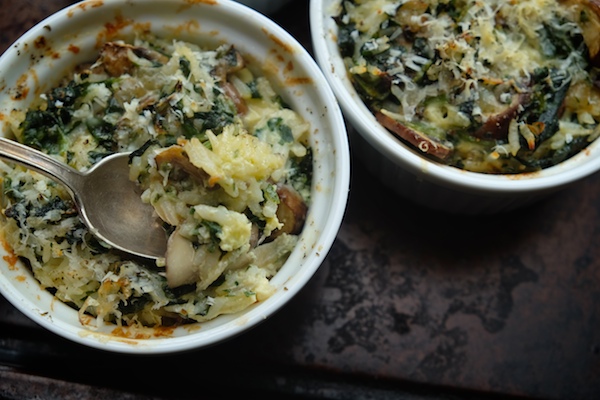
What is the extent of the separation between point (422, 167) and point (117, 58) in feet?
3.18

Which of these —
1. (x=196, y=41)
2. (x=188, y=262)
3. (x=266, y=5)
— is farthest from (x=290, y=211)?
(x=266, y=5)

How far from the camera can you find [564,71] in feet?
7.00

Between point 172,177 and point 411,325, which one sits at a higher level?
point 172,177

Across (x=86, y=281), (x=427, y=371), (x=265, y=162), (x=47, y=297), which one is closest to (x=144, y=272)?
(x=86, y=281)

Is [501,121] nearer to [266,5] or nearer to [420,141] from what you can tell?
Answer: [420,141]

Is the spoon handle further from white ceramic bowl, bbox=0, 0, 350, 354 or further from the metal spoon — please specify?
white ceramic bowl, bbox=0, 0, 350, 354

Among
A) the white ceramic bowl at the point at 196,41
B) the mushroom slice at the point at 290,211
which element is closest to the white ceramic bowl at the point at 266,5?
the white ceramic bowl at the point at 196,41

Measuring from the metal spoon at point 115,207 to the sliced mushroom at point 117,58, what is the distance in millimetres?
301

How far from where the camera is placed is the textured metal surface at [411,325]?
7.41 ft

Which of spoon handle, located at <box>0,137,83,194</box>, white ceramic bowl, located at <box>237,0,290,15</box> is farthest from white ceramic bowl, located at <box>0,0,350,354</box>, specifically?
white ceramic bowl, located at <box>237,0,290,15</box>

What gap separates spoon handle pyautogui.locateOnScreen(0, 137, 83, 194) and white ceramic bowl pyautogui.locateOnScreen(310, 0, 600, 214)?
0.82 m

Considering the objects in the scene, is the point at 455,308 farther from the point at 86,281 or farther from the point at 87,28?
the point at 87,28

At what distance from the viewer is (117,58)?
2010 millimetres

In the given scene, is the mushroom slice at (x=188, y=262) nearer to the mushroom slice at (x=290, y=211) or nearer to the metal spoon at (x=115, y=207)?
the metal spoon at (x=115, y=207)
